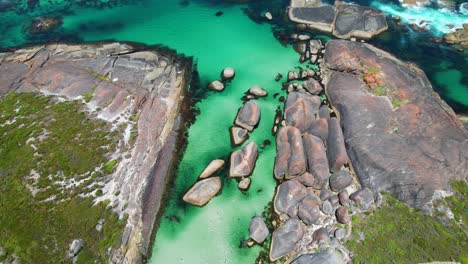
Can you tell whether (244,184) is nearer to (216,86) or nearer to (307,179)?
(307,179)

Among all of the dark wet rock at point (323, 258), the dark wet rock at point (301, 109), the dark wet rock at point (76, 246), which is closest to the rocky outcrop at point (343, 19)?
the dark wet rock at point (301, 109)

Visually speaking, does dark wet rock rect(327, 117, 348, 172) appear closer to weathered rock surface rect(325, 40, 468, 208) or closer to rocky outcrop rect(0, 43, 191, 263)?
weathered rock surface rect(325, 40, 468, 208)

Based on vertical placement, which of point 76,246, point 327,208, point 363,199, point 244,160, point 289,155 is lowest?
point 76,246

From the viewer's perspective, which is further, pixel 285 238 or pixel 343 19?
pixel 343 19

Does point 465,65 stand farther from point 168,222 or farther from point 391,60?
point 168,222

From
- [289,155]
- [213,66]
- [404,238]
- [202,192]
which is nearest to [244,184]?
[202,192]

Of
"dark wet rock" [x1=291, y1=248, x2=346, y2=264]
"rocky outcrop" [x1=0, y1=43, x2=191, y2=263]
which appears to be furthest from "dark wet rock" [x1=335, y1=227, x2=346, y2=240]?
"rocky outcrop" [x1=0, y1=43, x2=191, y2=263]

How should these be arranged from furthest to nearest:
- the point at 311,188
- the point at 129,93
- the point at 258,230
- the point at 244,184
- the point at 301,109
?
the point at 129,93
the point at 301,109
the point at 244,184
the point at 311,188
the point at 258,230
